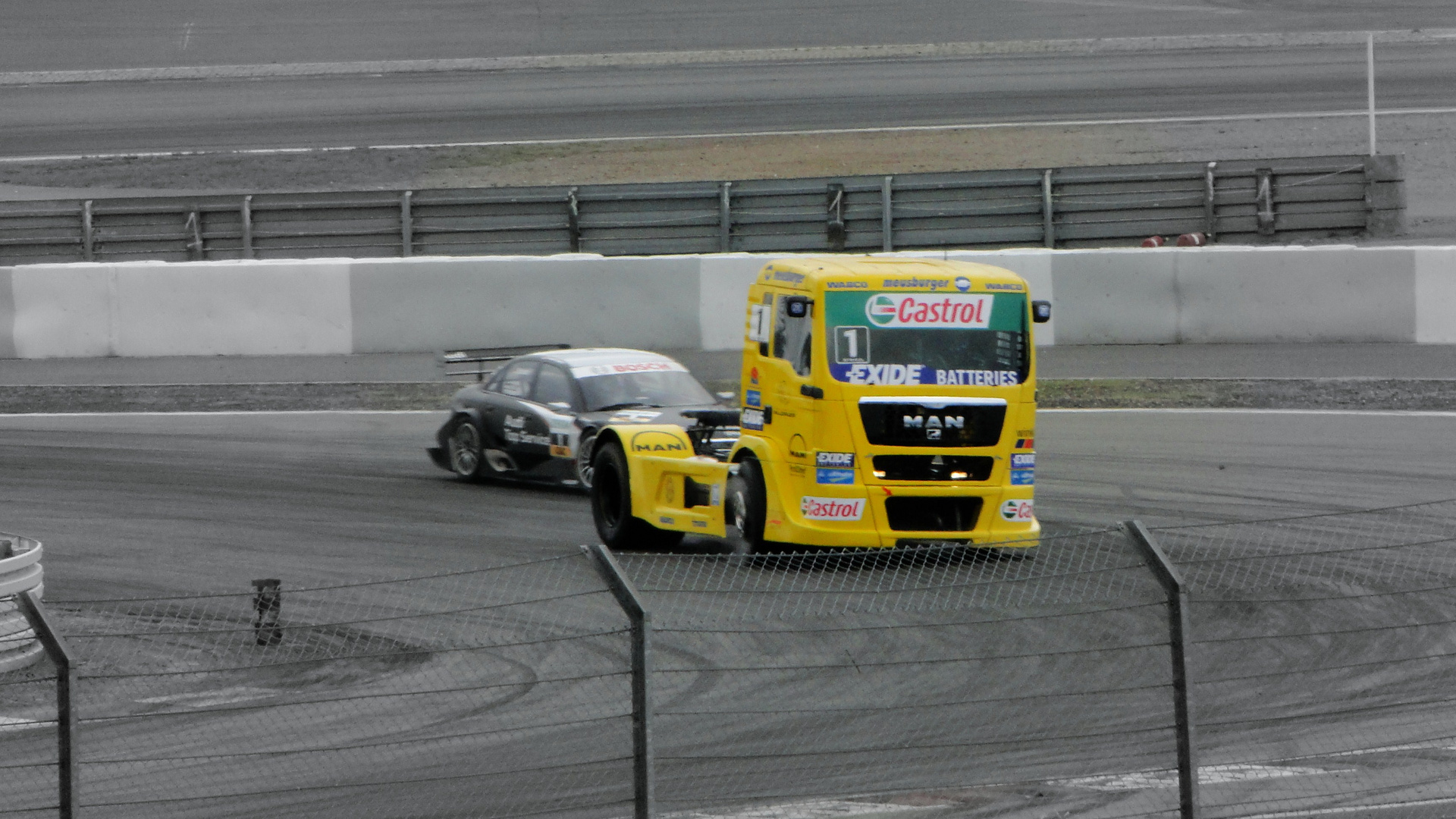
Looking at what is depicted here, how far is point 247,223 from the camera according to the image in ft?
78.9

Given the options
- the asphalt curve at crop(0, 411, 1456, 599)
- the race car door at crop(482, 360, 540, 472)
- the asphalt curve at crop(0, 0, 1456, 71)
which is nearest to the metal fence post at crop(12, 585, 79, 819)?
the asphalt curve at crop(0, 411, 1456, 599)

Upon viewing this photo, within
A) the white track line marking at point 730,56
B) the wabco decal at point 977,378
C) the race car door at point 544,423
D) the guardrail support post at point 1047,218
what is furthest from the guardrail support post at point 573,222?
the wabco decal at point 977,378

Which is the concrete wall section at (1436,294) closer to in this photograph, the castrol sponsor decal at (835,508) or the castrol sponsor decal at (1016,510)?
the castrol sponsor decal at (1016,510)

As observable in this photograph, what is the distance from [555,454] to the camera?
529 inches

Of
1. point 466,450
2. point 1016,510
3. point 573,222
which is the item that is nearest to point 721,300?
point 466,450

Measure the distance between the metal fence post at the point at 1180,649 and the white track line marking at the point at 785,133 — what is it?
935 inches

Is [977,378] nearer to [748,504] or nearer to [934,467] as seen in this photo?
[934,467]

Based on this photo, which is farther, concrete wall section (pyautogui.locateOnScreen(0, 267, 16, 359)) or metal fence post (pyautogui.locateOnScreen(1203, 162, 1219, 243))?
metal fence post (pyautogui.locateOnScreen(1203, 162, 1219, 243))

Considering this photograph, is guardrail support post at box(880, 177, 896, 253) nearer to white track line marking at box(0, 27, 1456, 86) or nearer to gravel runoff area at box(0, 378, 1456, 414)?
gravel runoff area at box(0, 378, 1456, 414)

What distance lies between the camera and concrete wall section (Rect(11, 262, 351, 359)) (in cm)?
1902

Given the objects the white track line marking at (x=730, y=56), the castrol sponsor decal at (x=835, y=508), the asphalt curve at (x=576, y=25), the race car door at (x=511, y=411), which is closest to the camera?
the castrol sponsor decal at (x=835, y=508)

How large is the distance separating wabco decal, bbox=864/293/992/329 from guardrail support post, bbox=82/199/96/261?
55.1 ft

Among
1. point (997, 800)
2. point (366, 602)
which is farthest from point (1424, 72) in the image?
point (997, 800)

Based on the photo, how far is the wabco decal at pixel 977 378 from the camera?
10.4 m
